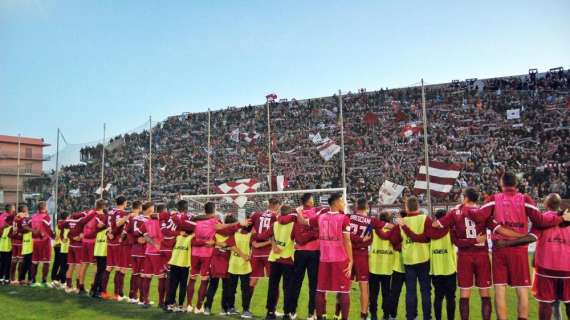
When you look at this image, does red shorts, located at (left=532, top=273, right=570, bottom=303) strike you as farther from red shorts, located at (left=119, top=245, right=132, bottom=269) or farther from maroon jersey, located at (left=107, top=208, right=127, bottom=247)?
red shorts, located at (left=119, top=245, right=132, bottom=269)

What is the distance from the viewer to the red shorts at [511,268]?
7.19m

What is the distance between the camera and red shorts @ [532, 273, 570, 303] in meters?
7.25

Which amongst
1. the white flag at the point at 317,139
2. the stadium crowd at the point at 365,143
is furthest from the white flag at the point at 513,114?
the white flag at the point at 317,139

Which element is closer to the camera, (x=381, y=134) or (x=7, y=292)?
(x=7, y=292)

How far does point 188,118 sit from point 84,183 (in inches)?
349

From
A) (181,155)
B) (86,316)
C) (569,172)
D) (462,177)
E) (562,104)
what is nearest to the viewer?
(86,316)

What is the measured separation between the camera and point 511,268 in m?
7.26

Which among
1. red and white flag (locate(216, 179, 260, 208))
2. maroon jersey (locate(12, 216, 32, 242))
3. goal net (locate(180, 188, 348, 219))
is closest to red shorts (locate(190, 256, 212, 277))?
maroon jersey (locate(12, 216, 32, 242))

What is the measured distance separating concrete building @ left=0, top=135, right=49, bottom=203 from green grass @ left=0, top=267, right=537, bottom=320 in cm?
2238

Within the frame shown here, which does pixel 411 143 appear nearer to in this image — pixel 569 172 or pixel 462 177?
pixel 462 177

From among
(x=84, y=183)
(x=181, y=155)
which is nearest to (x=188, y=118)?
(x=181, y=155)

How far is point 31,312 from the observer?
10.5 m

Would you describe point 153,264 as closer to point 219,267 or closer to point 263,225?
point 219,267

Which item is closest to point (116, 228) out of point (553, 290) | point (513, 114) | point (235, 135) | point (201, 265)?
point (201, 265)
